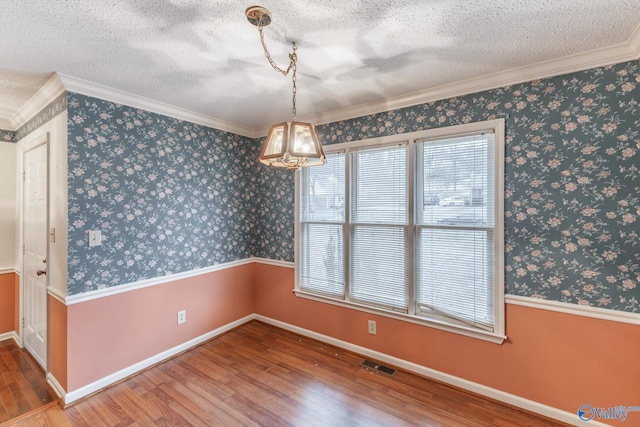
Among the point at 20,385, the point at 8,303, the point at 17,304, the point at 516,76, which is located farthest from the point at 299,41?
the point at 8,303

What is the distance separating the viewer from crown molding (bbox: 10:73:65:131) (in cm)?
216

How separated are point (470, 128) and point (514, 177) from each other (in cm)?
51

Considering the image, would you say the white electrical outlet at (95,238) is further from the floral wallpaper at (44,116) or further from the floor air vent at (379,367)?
the floor air vent at (379,367)

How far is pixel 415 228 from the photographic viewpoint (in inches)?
98.9

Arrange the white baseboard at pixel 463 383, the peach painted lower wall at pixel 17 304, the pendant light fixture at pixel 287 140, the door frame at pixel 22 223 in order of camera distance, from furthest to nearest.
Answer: the peach painted lower wall at pixel 17 304, the door frame at pixel 22 223, the white baseboard at pixel 463 383, the pendant light fixture at pixel 287 140

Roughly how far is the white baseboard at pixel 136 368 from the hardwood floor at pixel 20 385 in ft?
0.66

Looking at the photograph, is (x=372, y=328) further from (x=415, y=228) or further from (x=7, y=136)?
(x=7, y=136)

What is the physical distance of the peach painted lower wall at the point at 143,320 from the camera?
2.21 metres

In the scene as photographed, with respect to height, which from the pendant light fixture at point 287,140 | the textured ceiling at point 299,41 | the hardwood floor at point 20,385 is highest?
the textured ceiling at point 299,41

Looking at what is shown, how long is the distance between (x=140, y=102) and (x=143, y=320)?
202 centimetres

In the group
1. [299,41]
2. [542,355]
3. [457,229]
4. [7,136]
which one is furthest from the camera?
[7,136]

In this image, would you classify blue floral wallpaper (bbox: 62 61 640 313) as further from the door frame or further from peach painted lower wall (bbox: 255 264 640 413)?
the door frame

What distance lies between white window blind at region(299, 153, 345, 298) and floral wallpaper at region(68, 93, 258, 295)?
90 centimetres

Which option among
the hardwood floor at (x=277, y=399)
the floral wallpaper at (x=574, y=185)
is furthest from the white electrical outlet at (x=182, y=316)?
the floral wallpaper at (x=574, y=185)
